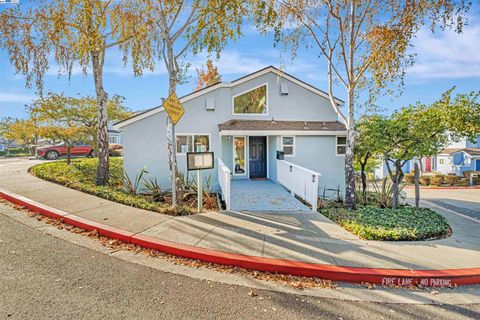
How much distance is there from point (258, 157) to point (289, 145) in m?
1.89

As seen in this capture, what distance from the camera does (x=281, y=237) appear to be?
5.06 metres

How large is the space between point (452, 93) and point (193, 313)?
1056 centimetres

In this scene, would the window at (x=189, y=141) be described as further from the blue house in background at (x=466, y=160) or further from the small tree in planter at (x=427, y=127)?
the blue house in background at (x=466, y=160)

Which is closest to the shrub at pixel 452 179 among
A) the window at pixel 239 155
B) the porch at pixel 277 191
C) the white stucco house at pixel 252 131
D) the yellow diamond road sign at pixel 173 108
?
the white stucco house at pixel 252 131

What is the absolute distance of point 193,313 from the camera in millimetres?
2799

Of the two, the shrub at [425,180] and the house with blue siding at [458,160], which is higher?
the house with blue siding at [458,160]

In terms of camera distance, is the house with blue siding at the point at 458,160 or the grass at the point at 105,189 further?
the house with blue siding at the point at 458,160

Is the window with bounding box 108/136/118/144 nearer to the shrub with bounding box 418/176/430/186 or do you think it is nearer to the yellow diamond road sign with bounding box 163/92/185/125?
the yellow diamond road sign with bounding box 163/92/185/125

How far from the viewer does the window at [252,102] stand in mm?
12641

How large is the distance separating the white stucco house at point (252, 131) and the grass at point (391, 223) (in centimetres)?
352

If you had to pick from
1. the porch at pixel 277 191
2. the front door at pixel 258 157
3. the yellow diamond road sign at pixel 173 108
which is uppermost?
the yellow diamond road sign at pixel 173 108

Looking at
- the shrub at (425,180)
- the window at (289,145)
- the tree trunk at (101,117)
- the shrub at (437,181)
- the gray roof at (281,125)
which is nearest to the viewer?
the tree trunk at (101,117)

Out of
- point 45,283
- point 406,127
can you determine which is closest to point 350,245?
point 45,283

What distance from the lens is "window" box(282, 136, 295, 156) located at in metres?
12.0
